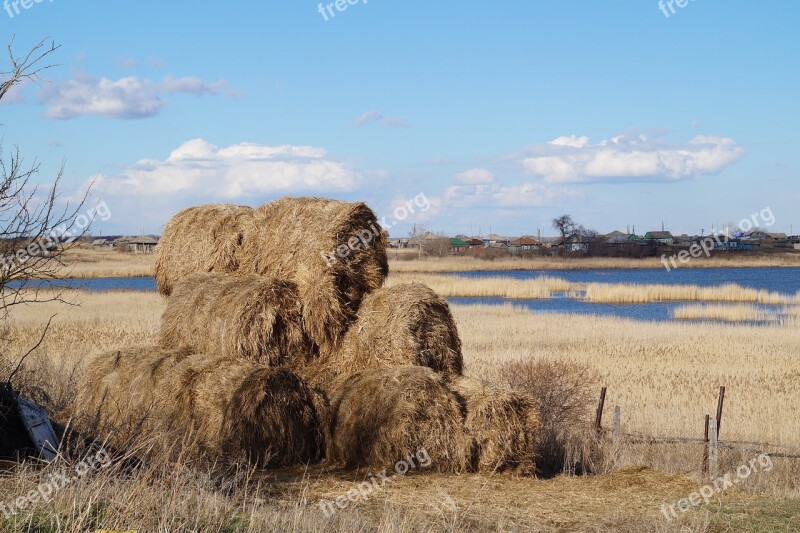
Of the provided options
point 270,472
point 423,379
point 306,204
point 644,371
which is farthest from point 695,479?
point 644,371

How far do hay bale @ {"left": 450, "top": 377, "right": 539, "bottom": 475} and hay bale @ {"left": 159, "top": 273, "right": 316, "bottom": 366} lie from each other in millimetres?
2368

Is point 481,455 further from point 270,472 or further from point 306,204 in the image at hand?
point 306,204

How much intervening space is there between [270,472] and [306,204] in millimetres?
3864

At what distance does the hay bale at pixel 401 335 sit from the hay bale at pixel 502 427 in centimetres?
89

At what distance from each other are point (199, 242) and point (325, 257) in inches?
116

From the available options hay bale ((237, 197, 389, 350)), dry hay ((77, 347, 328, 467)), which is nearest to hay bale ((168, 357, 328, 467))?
dry hay ((77, 347, 328, 467))

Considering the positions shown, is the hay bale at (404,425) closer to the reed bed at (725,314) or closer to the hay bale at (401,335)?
the hay bale at (401,335)

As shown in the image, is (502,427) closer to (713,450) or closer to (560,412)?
(713,450)

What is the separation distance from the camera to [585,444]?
38.2 ft

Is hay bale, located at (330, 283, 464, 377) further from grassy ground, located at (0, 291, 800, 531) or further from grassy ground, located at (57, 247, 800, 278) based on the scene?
grassy ground, located at (57, 247, 800, 278)

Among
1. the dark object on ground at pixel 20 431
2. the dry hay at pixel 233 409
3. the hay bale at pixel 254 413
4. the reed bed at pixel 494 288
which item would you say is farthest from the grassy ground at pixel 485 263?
the dark object on ground at pixel 20 431

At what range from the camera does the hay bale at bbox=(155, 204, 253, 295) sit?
490 inches

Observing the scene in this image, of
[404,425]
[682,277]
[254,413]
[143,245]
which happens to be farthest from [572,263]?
[254,413]

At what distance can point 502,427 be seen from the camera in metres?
9.34
